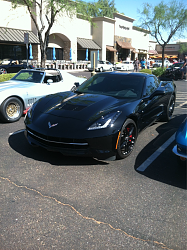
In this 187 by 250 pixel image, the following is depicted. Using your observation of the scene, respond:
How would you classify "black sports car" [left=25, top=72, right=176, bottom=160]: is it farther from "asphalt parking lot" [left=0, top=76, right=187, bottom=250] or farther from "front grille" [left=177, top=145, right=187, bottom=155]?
"front grille" [left=177, top=145, right=187, bottom=155]

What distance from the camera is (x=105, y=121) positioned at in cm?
398

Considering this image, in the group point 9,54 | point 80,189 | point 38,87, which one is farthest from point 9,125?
point 9,54

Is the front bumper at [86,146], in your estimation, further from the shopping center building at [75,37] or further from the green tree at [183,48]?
the green tree at [183,48]

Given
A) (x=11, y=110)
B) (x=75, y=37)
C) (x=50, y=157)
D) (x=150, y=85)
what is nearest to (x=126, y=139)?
(x=50, y=157)

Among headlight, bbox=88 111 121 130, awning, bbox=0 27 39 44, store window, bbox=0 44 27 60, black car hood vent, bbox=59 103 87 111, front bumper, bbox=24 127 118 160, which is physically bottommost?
front bumper, bbox=24 127 118 160

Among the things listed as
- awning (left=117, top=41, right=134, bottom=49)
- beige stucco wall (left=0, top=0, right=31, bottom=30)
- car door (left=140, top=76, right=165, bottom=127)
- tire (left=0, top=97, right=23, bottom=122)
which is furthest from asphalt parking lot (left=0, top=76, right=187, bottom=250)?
awning (left=117, top=41, right=134, bottom=49)

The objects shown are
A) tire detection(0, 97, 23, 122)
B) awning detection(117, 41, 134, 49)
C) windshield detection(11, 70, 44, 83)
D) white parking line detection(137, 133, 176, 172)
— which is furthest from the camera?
awning detection(117, 41, 134, 49)

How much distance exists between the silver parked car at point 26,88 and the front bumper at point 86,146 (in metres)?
2.94

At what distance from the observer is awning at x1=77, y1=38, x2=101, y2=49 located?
38.5 metres

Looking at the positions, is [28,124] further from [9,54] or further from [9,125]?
[9,54]

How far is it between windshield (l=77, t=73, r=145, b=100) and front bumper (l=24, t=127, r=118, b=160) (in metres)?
1.44

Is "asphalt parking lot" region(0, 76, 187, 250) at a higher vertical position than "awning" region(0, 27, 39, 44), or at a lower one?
lower

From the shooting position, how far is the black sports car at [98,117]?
3.86 m

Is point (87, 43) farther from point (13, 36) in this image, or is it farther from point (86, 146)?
point (86, 146)
